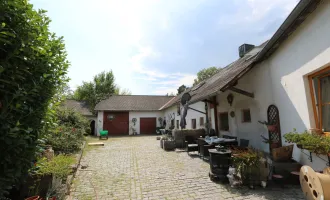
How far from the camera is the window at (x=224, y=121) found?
28.3 feet

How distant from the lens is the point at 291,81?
16.5ft

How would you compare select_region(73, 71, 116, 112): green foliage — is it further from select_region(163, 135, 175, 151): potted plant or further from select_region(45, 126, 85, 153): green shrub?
select_region(163, 135, 175, 151): potted plant

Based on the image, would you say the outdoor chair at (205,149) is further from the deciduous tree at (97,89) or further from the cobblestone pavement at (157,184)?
the deciduous tree at (97,89)

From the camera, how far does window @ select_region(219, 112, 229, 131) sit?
8620 mm

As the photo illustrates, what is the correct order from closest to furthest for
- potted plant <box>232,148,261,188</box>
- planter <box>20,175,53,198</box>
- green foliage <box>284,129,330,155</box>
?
planter <box>20,175,53,198</box>
green foliage <box>284,129,330,155</box>
potted plant <box>232,148,261,188</box>

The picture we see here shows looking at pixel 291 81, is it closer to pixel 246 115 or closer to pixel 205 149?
pixel 246 115

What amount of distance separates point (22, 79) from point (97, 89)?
28827 millimetres

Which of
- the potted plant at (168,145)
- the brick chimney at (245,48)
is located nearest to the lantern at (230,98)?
the potted plant at (168,145)

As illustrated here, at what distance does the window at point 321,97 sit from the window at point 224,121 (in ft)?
14.3

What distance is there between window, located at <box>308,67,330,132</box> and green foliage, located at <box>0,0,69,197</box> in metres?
5.91

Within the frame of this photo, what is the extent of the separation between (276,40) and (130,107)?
714 inches

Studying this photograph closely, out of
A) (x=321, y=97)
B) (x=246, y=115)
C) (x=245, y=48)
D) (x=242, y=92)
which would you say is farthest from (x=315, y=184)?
(x=245, y=48)

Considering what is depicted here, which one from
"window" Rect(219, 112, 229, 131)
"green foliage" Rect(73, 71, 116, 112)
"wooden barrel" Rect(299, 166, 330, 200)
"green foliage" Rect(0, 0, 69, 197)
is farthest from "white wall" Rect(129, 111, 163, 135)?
"wooden barrel" Rect(299, 166, 330, 200)

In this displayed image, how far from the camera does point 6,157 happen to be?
7.30ft
